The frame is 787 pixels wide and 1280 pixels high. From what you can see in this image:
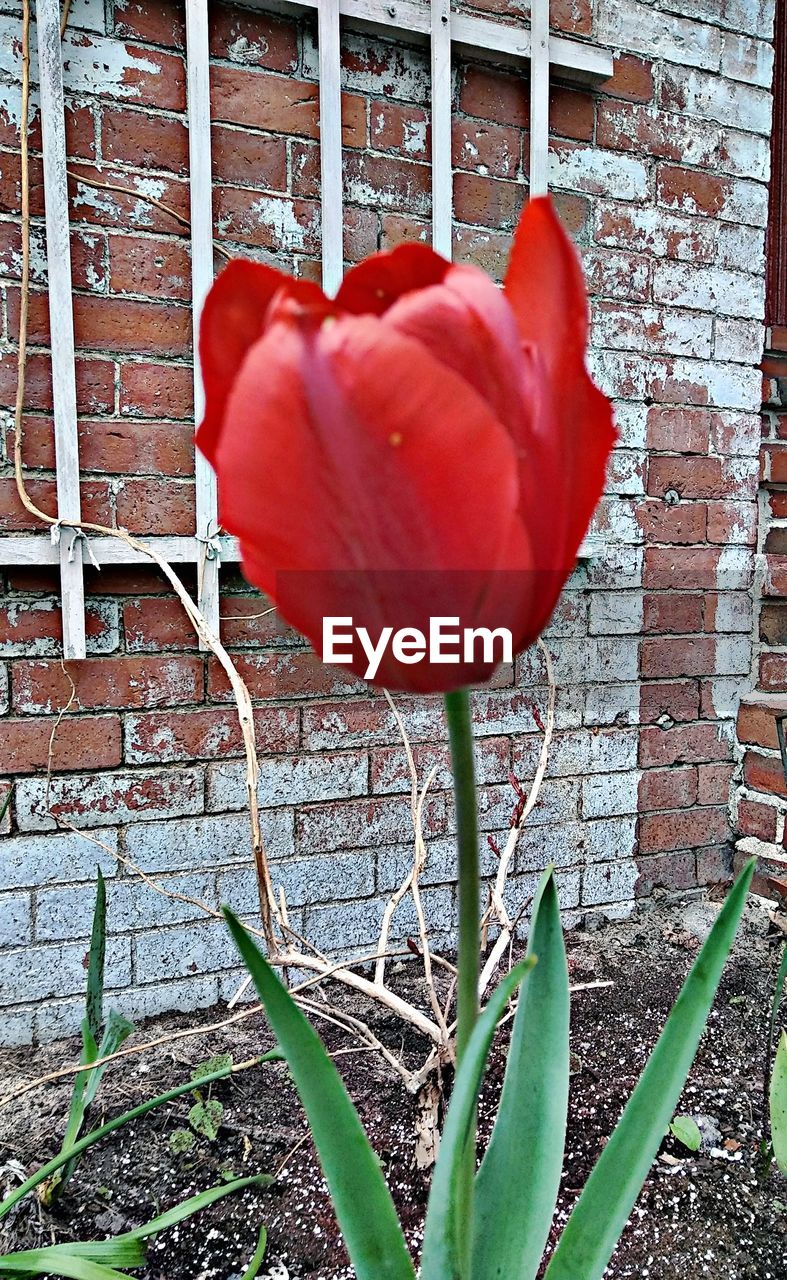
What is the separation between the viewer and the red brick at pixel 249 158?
4.72 ft

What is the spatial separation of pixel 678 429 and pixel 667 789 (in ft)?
2.74

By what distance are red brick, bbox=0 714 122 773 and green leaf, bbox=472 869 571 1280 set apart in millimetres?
1135

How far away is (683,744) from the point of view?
195cm

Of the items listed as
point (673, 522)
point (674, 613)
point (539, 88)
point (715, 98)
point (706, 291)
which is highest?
point (715, 98)

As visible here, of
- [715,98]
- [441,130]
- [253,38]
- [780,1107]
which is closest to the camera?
[780,1107]

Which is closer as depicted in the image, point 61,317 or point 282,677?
point 61,317

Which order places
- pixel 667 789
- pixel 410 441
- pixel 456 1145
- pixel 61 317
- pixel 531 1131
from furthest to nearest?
1. pixel 667 789
2. pixel 61 317
3. pixel 531 1131
4. pixel 456 1145
5. pixel 410 441

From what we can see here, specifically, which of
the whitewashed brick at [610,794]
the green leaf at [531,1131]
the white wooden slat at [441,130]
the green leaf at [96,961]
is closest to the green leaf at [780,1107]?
the green leaf at [531,1131]

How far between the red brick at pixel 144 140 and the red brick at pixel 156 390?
333 mm

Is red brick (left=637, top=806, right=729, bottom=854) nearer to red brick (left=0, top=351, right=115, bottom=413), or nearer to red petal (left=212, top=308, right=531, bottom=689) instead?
red brick (left=0, top=351, right=115, bottom=413)

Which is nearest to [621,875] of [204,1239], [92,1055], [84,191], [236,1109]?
[236,1109]

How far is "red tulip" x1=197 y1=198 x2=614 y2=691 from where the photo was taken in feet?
0.78

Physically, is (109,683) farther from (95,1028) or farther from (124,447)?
(95,1028)

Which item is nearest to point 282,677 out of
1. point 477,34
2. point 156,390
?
point 156,390
